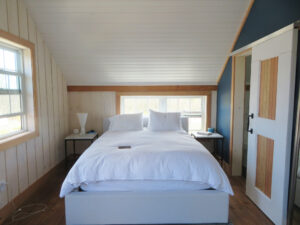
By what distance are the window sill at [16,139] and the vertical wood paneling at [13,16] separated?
3.88 feet

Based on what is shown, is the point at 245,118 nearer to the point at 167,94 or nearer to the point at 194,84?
the point at 194,84

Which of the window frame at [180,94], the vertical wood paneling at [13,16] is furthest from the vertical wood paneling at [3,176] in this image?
the window frame at [180,94]

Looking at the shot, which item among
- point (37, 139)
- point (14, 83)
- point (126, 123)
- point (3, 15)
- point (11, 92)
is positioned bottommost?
point (37, 139)

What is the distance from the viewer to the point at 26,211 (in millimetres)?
2217

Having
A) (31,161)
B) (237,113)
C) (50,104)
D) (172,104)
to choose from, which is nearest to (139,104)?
(172,104)

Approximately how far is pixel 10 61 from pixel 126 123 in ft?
6.14

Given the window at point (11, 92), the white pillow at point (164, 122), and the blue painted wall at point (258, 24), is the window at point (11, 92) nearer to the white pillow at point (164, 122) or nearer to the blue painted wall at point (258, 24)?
the white pillow at point (164, 122)

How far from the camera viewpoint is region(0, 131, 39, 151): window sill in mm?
2115

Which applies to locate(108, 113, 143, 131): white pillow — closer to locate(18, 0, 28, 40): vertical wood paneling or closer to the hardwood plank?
the hardwood plank

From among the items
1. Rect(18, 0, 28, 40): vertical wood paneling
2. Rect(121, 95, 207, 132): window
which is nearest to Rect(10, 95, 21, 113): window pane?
Rect(18, 0, 28, 40): vertical wood paneling

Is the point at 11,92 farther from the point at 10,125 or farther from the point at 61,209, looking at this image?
the point at 61,209

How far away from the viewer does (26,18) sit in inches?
102

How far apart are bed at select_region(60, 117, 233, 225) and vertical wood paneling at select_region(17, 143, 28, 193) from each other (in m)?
0.85

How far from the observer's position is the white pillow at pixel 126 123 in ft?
11.6
